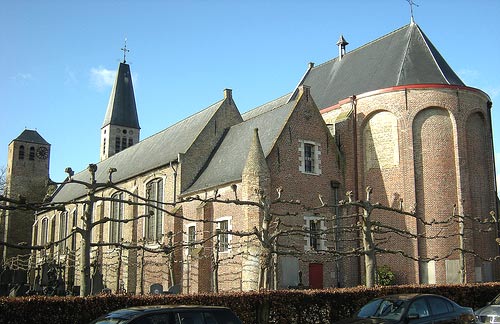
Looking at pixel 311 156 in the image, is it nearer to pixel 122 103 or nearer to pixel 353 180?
pixel 353 180

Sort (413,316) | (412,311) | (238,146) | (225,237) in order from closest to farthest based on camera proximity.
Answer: (413,316) < (412,311) < (225,237) < (238,146)

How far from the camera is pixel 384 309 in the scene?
10906 mm

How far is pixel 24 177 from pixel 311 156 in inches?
1777

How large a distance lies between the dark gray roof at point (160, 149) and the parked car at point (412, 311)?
1964 cm

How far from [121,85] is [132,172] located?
25.5 metres

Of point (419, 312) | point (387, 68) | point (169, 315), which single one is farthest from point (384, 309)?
point (387, 68)

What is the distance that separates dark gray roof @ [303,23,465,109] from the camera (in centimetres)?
2598

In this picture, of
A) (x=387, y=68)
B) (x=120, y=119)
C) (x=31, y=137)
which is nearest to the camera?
(x=387, y=68)

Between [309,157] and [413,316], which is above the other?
[309,157]

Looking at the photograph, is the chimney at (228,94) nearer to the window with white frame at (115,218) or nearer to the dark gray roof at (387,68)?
the dark gray roof at (387,68)

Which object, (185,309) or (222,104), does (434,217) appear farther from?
(185,309)

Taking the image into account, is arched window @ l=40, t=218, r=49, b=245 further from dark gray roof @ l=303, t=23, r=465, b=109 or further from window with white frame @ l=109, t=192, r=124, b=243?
dark gray roof @ l=303, t=23, r=465, b=109

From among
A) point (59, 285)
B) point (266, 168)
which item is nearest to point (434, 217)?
point (266, 168)

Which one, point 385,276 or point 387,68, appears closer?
point 385,276
